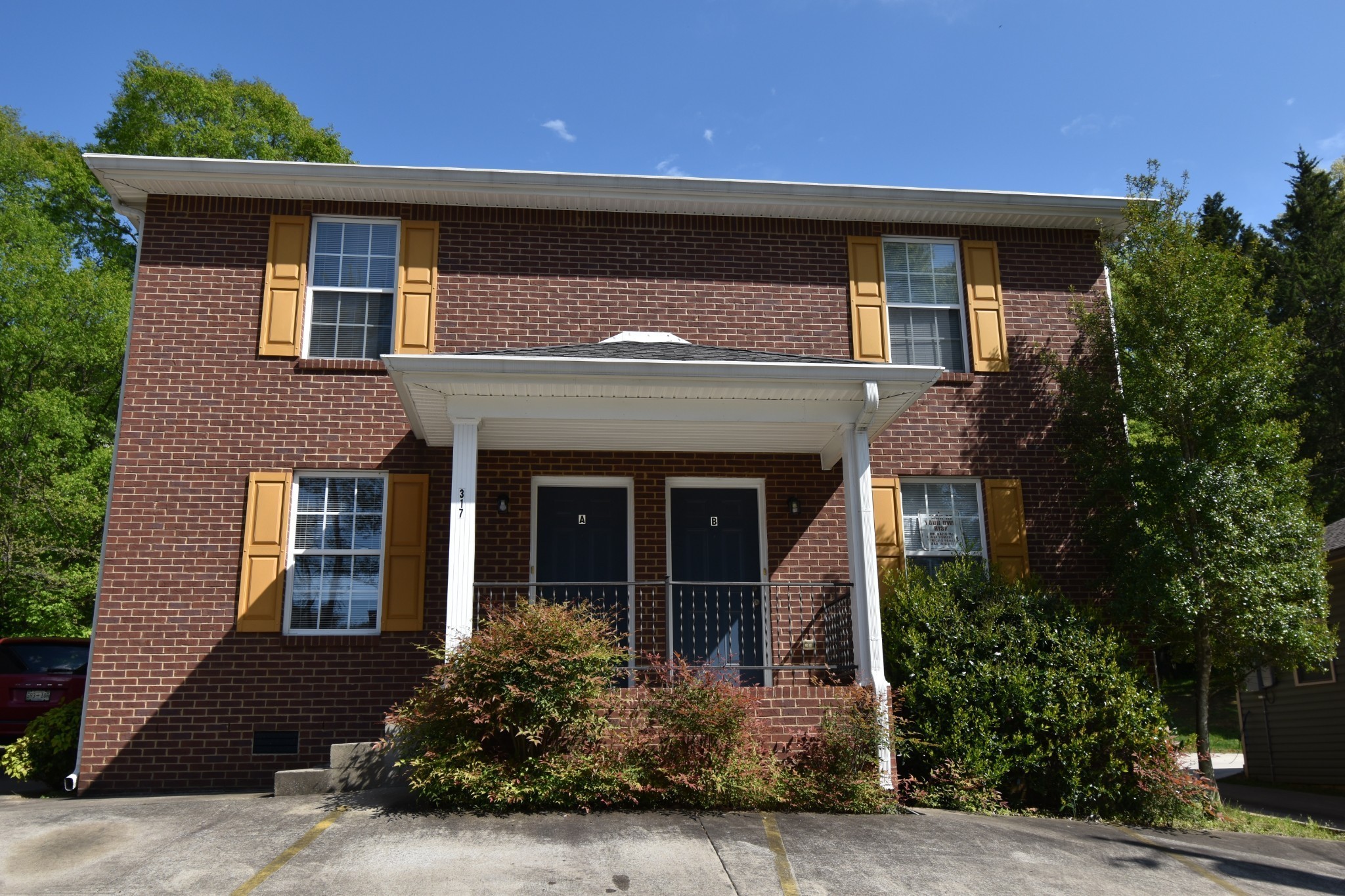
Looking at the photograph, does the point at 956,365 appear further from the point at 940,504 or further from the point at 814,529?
the point at 814,529

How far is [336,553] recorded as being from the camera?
9406 mm

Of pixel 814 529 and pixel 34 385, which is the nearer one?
pixel 814 529

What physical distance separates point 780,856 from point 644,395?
381cm

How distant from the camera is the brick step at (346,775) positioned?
300 inches

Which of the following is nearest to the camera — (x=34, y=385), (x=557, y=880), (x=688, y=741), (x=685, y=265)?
(x=557, y=880)

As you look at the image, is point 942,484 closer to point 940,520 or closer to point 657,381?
point 940,520

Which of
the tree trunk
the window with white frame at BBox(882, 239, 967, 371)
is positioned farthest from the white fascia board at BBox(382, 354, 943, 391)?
the tree trunk

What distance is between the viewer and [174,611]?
9102mm

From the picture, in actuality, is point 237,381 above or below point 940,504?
above

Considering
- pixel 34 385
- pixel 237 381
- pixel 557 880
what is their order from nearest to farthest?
pixel 557 880
pixel 237 381
pixel 34 385

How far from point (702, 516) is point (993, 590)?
286 centimetres

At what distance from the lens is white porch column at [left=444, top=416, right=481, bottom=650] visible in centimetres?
778

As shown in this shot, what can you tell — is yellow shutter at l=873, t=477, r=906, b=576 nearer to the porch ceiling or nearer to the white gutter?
the porch ceiling

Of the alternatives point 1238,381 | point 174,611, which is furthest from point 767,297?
point 174,611
